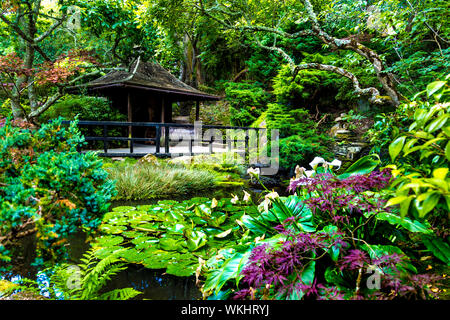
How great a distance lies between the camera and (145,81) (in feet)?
35.0

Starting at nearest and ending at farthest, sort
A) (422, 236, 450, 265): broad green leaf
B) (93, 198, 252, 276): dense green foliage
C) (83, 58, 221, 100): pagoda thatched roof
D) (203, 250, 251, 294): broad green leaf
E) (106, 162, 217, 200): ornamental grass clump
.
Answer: (422, 236, 450, 265): broad green leaf, (203, 250, 251, 294): broad green leaf, (93, 198, 252, 276): dense green foliage, (106, 162, 217, 200): ornamental grass clump, (83, 58, 221, 100): pagoda thatched roof

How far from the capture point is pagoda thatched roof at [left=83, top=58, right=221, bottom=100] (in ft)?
32.8

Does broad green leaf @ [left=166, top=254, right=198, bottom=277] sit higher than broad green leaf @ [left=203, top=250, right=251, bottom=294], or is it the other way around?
broad green leaf @ [left=203, top=250, right=251, bottom=294]

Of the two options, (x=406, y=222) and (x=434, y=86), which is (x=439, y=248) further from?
(x=434, y=86)

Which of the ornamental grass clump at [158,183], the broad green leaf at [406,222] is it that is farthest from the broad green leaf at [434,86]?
the ornamental grass clump at [158,183]

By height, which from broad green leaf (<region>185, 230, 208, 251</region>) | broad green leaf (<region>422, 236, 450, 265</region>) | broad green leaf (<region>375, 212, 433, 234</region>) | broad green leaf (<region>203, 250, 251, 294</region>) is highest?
broad green leaf (<region>375, 212, 433, 234</region>)

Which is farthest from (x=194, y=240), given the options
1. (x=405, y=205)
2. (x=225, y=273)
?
(x=405, y=205)

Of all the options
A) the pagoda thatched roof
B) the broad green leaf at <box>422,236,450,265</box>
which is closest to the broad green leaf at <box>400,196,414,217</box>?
the broad green leaf at <box>422,236,450,265</box>

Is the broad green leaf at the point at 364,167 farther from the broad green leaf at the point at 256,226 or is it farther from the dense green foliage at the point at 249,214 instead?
the broad green leaf at the point at 256,226

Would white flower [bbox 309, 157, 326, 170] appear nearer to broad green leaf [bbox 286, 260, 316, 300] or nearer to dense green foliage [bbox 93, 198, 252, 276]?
dense green foliage [bbox 93, 198, 252, 276]

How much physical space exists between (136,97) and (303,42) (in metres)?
9.35
